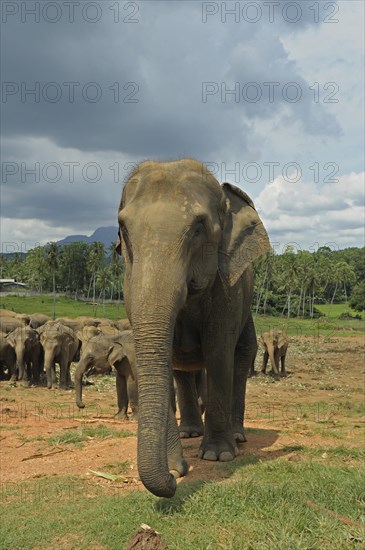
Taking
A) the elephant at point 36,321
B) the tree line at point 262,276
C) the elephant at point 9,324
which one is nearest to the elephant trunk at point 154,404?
the elephant at point 9,324

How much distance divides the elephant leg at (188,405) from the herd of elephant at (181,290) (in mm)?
868

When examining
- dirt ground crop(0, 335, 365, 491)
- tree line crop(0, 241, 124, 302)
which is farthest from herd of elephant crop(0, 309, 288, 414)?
tree line crop(0, 241, 124, 302)

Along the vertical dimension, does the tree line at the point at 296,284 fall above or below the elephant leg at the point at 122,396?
above

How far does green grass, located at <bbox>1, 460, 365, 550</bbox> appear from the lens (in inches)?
184

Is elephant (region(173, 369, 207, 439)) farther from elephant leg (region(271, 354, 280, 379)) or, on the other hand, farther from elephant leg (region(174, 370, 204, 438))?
elephant leg (region(271, 354, 280, 379))

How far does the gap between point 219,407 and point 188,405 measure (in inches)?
93.8

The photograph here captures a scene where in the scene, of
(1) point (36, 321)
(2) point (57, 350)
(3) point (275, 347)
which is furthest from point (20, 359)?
(1) point (36, 321)

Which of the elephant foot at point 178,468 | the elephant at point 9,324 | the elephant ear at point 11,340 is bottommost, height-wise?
the elephant foot at point 178,468

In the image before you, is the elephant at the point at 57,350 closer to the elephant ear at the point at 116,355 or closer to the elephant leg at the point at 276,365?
the elephant ear at the point at 116,355

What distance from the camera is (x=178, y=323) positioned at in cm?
771

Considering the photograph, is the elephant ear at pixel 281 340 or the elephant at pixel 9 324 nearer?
the elephant at pixel 9 324

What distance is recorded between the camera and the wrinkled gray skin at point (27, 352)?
2442cm

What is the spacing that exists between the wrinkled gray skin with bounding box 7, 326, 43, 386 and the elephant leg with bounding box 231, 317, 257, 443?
16433 millimetres

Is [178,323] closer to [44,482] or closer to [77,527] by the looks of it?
[44,482]
